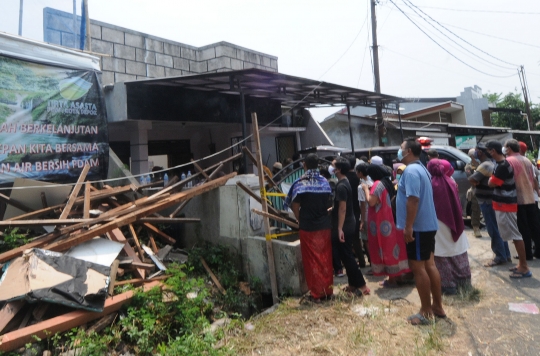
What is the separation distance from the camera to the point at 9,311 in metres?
3.83

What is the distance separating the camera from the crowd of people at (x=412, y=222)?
374 centimetres

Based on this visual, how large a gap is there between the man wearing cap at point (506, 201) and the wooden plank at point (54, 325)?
15.5 feet

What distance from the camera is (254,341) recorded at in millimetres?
3861

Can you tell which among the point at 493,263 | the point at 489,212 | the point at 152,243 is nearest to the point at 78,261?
the point at 152,243

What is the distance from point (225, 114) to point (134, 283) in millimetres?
6823

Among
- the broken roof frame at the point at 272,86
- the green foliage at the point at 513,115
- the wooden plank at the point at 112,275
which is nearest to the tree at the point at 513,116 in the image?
the green foliage at the point at 513,115

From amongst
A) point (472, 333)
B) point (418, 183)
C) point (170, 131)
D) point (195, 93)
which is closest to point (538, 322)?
point (472, 333)

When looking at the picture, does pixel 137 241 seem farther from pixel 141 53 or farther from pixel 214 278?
pixel 141 53

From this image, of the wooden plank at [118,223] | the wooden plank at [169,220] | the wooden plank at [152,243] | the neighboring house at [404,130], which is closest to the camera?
the wooden plank at [118,223]

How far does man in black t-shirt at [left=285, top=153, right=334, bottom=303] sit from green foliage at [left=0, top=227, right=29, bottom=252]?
11.8ft

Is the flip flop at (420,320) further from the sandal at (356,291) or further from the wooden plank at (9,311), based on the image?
the wooden plank at (9,311)

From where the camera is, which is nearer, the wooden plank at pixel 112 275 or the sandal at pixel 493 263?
the wooden plank at pixel 112 275

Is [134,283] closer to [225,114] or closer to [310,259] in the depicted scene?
[310,259]

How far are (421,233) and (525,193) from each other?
243cm
